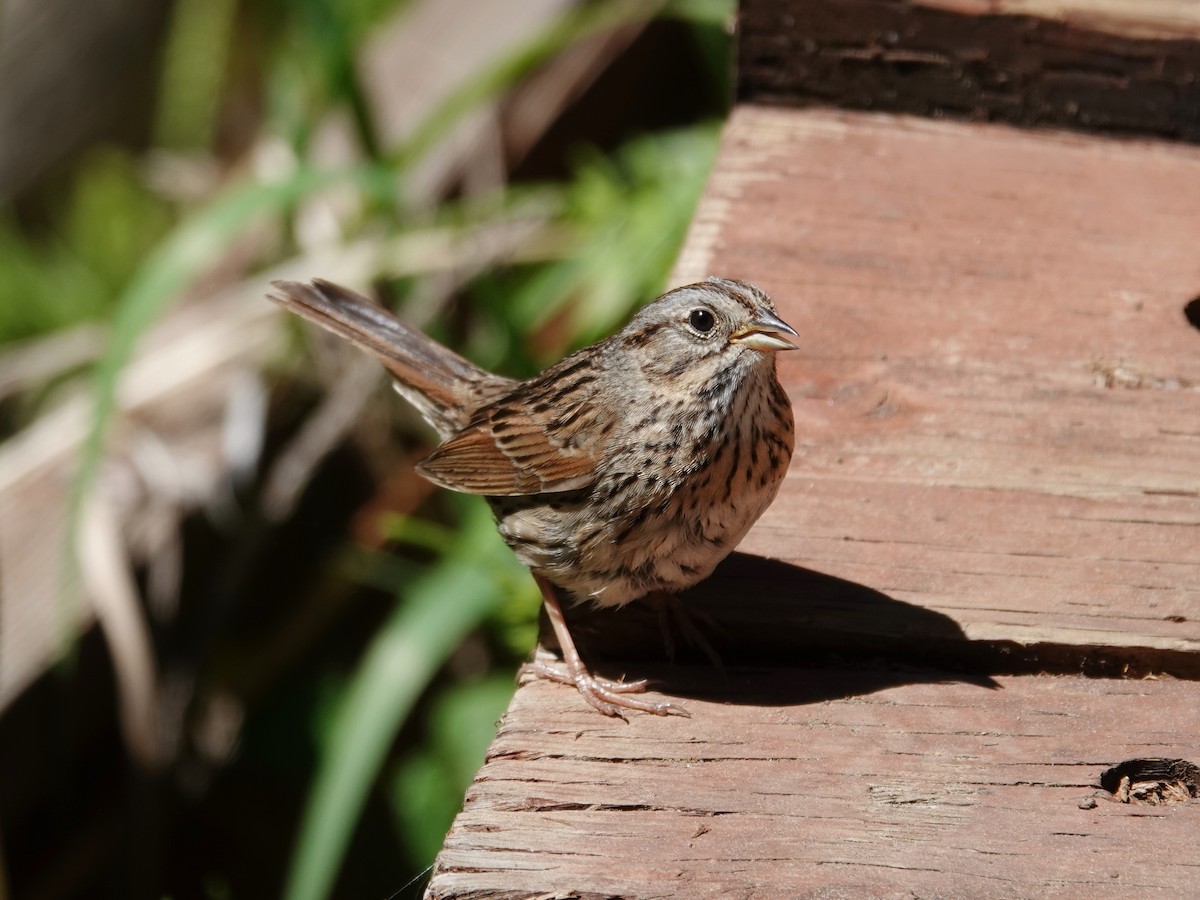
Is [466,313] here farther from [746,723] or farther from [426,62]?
[746,723]

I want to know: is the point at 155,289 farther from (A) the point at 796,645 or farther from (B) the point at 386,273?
(A) the point at 796,645

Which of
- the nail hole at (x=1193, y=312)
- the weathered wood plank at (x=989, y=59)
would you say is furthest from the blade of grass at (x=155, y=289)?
the nail hole at (x=1193, y=312)

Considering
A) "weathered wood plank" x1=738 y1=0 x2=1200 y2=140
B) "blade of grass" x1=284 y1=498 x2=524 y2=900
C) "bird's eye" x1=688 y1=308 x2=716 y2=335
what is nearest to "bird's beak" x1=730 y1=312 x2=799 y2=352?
"bird's eye" x1=688 y1=308 x2=716 y2=335

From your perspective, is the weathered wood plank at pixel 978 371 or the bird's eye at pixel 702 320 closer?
the weathered wood plank at pixel 978 371

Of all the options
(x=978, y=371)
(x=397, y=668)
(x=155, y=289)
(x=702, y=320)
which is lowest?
(x=397, y=668)

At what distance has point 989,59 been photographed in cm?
300

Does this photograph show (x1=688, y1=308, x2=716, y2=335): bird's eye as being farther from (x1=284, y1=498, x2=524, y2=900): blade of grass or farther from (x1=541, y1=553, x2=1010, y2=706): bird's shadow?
(x1=284, y1=498, x2=524, y2=900): blade of grass

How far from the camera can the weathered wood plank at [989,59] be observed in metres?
2.95

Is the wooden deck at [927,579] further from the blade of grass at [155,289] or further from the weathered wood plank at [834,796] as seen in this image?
the blade of grass at [155,289]

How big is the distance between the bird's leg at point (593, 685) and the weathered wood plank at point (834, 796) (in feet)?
0.08

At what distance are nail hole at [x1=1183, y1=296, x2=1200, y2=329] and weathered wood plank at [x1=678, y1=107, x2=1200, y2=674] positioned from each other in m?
0.02

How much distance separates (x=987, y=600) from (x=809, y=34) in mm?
1426

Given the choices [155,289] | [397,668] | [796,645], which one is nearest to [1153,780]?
[796,645]

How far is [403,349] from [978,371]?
3.90 ft
